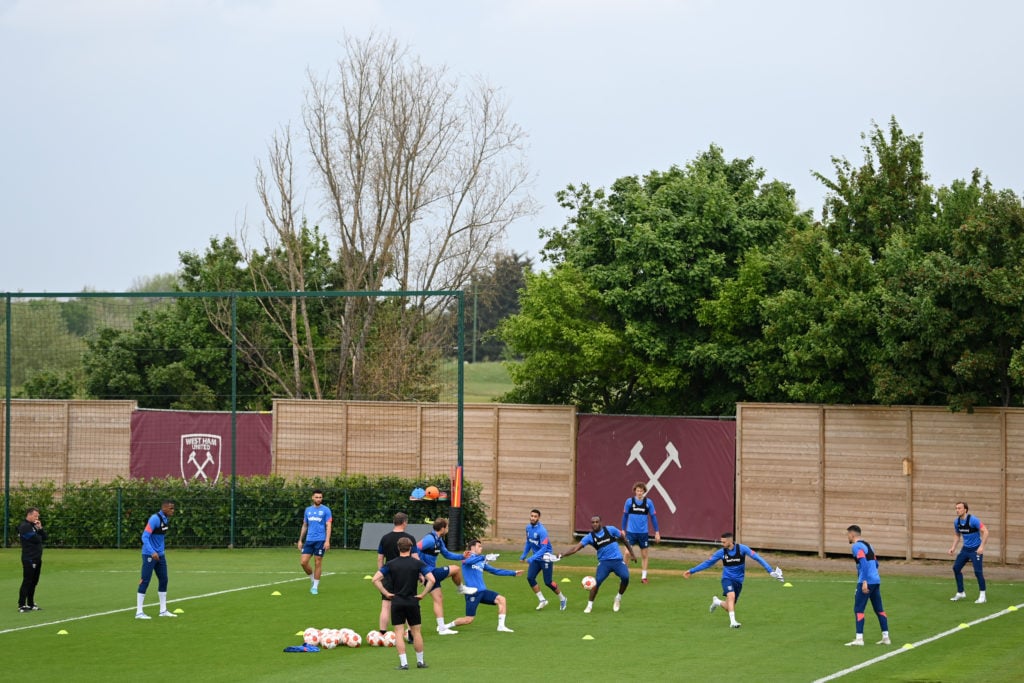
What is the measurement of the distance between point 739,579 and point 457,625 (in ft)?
16.1

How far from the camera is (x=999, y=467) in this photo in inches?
1168

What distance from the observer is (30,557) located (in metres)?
24.1

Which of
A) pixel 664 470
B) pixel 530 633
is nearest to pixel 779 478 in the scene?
pixel 664 470

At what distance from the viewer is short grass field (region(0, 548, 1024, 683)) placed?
60.1 ft

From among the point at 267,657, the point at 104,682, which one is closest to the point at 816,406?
the point at 267,657

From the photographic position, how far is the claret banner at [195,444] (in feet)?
123

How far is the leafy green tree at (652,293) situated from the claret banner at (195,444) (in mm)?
7887

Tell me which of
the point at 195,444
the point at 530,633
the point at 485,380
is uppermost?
the point at 485,380

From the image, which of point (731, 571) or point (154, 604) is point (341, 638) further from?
point (731, 571)

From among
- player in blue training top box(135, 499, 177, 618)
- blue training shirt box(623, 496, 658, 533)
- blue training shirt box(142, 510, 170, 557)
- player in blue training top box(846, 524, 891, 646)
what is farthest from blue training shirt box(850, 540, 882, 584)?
blue training shirt box(142, 510, 170, 557)

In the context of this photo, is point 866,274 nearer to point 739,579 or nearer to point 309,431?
point 739,579

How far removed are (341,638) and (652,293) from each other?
55.6 ft

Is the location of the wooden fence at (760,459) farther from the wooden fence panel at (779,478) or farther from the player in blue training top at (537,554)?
the player in blue training top at (537,554)

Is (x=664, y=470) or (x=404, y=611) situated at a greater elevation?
(x=664, y=470)
